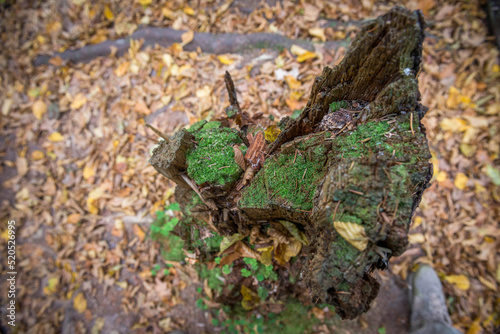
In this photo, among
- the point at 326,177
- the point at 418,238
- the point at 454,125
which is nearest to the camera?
the point at 326,177

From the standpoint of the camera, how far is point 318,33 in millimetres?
3779

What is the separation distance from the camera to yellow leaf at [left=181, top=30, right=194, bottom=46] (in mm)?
3988

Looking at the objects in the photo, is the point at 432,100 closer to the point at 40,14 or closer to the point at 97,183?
the point at 97,183

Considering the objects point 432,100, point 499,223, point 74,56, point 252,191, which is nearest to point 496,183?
point 499,223

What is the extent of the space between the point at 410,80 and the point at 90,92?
4.48 meters

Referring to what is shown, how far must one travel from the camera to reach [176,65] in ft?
13.0

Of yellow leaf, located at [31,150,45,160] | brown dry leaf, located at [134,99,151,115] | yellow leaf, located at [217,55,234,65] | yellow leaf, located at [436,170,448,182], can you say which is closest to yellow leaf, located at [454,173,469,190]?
yellow leaf, located at [436,170,448,182]

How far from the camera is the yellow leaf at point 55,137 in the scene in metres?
4.15

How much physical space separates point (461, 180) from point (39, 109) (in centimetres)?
637

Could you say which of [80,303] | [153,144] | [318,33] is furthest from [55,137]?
[318,33]

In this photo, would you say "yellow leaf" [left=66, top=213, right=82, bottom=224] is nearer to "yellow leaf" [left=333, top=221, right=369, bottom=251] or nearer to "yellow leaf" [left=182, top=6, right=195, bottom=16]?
"yellow leaf" [left=182, top=6, right=195, bottom=16]

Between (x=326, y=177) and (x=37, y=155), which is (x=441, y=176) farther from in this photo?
(x=37, y=155)

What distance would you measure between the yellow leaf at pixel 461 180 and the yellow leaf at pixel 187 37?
418 cm

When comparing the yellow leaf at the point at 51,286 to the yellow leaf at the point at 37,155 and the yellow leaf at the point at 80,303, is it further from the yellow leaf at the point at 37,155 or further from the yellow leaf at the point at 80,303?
the yellow leaf at the point at 37,155
